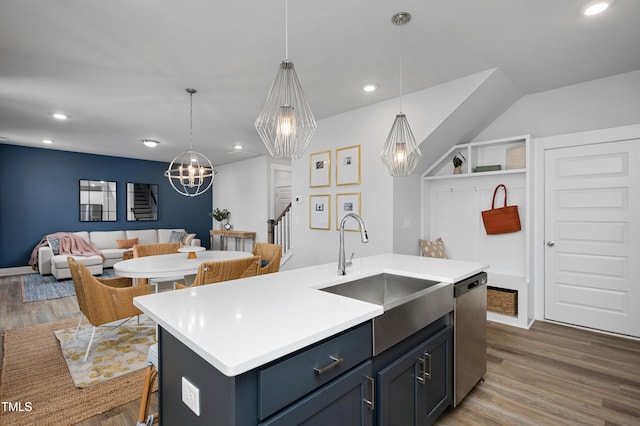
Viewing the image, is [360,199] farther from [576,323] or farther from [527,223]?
[576,323]

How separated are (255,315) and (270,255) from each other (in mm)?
2728

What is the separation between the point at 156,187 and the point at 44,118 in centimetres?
370

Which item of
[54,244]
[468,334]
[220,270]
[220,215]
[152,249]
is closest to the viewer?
[468,334]

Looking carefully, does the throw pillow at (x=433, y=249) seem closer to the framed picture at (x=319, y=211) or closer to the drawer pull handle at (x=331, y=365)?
the framed picture at (x=319, y=211)

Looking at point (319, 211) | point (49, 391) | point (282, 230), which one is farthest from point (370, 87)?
point (49, 391)

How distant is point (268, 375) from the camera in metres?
0.99

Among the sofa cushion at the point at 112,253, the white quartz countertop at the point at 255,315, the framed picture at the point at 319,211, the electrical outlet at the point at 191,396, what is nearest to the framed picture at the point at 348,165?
the framed picture at the point at 319,211

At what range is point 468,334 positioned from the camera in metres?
2.15

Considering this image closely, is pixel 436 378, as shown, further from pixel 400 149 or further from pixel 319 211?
pixel 319 211

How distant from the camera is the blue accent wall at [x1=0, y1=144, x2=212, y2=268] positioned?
6.38 metres

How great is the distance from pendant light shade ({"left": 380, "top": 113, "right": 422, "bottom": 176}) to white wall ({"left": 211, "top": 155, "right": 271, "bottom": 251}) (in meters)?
5.00

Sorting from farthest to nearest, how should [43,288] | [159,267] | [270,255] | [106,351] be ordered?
[43,288]
[270,255]
[159,267]
[106,351]

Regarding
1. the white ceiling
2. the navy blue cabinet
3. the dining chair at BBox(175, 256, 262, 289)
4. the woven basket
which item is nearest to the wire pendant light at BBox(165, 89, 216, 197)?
the white ceiling

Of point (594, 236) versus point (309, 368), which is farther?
point (594, 236)
